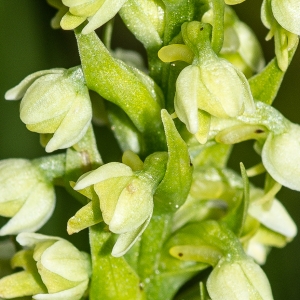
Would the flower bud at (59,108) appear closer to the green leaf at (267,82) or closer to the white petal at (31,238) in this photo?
the white petal at (31,238)

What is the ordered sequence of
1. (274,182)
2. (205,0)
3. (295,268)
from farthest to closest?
(295,268) → (274,182) → (205,0)

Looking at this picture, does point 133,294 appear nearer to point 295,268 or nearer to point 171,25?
point 171,25

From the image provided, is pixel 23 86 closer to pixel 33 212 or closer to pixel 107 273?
pixel 33 212

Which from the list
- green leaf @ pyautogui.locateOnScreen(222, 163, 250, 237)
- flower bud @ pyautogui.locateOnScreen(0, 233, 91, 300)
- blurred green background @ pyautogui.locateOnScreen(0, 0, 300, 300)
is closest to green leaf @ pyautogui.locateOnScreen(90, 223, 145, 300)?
flower bud @ pyautogui.locateOnScreen(0, 233, 91, 300)

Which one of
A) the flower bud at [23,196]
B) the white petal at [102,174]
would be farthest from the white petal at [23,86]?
the white petal at [102,174]

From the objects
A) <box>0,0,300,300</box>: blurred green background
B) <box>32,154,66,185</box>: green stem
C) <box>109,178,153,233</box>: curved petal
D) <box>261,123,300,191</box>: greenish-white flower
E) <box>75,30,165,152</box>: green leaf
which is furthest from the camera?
<box>0,0,300,300</box>: blurred green background

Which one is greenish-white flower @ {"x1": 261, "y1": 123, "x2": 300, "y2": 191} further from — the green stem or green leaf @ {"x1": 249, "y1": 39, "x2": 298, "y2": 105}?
the green stem

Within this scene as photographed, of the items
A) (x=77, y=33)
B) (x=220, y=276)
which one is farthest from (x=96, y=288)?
(x=77, y=33)
